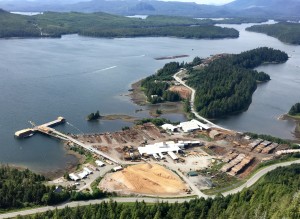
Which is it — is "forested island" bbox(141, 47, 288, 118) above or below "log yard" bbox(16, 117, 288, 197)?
above

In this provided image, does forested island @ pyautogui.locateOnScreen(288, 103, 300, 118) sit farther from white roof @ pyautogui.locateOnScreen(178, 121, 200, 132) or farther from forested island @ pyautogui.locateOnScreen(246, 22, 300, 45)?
forested island @ pyautogui.locateOnScreen(246, 22, 300, 45)

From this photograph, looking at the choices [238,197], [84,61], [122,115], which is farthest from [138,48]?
[238,197]

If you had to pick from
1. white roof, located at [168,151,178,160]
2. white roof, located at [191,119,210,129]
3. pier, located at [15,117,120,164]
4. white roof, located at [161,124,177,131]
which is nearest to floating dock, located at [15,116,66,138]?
pier, located at [15,117,120,164]

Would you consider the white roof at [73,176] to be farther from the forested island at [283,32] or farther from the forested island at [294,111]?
the forested island at [283,32]

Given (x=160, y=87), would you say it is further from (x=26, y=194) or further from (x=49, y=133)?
(x=26, y=194)

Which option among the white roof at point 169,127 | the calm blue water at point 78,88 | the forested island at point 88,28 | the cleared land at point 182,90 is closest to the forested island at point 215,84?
the cleared land at point 182,90

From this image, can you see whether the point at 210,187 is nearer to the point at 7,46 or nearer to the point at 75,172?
the point at 75,172
